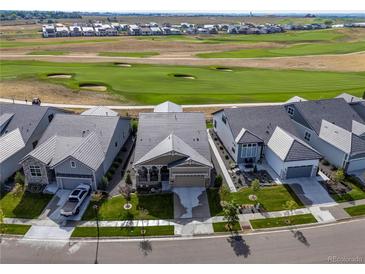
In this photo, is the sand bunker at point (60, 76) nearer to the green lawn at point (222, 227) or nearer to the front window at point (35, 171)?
the front window at point (35, 171)

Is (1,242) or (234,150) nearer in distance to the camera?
(1,242)

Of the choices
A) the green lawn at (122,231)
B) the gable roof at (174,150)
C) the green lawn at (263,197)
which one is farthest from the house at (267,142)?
the green lawn at (122,231)

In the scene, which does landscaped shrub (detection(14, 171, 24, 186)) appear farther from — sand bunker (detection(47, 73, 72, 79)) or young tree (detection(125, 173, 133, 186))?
sand bunker (detection(47, 73, 72, 79))

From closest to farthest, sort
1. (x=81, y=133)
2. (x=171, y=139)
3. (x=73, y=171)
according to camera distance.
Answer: (x=73, y=171), (x=171, y=139), (x=81, y=133)

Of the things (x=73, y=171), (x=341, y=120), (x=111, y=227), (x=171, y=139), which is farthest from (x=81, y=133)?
(x=341, y=120)

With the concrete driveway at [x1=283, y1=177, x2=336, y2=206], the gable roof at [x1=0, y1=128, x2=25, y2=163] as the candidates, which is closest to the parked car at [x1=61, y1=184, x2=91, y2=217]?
the gable roof at [x1=0, y1=128, x2=25, y2=163]

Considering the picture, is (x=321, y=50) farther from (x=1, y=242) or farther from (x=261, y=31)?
(x=1, y=242)

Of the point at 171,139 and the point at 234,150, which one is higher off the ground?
the point at 171,139
